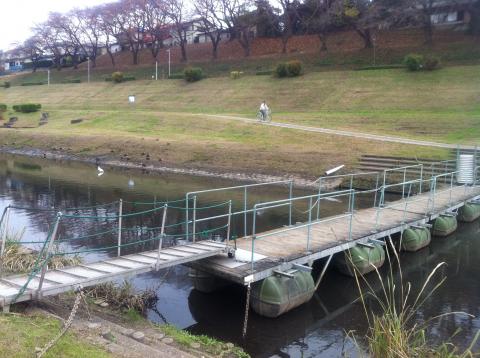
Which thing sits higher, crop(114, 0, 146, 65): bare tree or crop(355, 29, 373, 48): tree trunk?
crop(114, 0, 146, 65): bare tree

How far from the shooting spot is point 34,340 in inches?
258

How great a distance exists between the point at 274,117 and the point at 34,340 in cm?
3733

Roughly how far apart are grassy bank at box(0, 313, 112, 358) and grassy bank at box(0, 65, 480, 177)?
21974 millimetres

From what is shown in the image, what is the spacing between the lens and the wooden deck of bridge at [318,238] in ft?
35.3

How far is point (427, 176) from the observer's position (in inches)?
1011

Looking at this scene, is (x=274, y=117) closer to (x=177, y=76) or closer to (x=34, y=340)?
(x=177, y=76)

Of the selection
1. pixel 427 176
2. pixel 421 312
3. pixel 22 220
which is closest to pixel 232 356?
pixel 421 312

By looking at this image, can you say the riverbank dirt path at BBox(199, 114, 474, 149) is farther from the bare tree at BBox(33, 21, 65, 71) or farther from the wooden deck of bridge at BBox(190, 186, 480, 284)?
the bare tree at BBox(33, 21, 65, 71)

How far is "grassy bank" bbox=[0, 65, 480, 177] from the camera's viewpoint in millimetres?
31062

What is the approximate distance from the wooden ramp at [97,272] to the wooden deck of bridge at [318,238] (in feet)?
1.53

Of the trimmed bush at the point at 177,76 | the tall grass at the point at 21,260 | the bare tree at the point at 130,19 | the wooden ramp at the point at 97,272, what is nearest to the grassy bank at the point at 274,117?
the trimmed bush at the point at 177,76

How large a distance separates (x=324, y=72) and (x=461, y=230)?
3663 centimetres

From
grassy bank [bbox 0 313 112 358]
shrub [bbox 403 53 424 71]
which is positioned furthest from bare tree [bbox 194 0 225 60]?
grassy bank [bbox 0 313 112 358]

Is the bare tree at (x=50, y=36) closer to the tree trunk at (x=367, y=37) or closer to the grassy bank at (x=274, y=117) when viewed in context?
the grassy bank at (x=274, y=117)
